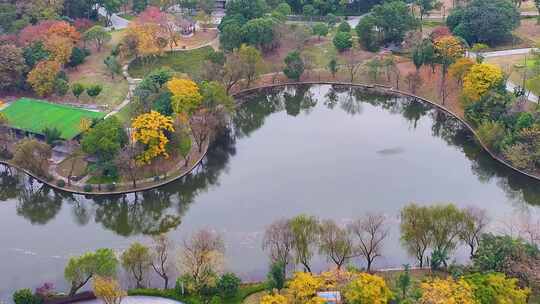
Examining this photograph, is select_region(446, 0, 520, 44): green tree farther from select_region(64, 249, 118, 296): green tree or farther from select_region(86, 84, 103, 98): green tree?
select_region(64, 249, 118, 296): green tree

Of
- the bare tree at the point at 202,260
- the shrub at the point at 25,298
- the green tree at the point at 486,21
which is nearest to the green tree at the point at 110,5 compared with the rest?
the green tree at the point at 486,21

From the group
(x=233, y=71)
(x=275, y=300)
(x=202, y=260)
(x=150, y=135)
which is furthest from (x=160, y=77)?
(x=275, y=300)

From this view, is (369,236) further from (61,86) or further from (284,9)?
(284,9)

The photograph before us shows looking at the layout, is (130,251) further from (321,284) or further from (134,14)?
(134,14)

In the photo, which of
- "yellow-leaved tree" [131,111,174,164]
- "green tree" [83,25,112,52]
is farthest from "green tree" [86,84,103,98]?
"yellow-leaved tree" [131,111,174,164]

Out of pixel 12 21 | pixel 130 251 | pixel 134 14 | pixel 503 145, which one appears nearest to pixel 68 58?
pixel 12 21
